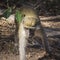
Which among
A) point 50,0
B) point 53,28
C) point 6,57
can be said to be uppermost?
point 50,0

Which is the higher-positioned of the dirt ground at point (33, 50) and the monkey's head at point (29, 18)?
the monkey's head at point (29, 18)

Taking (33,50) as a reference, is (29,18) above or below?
above

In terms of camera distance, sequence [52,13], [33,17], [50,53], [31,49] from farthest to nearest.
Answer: [52,13]
[31,49]
[50,53]
[33,17]

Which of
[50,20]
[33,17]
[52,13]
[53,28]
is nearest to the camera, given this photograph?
[33,17]

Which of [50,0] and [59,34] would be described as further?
[50,0]

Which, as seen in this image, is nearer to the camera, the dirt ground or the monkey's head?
the monkey's head

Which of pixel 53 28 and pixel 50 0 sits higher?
pixel 50 0

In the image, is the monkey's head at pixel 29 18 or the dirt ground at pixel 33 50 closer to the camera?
the monkey's head at pixel 29 18

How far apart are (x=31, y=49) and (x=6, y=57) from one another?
472 millimetres

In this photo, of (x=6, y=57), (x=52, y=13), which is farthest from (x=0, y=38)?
(x=52, y=13)

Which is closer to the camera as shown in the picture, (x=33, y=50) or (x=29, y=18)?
(x=29, y=18)

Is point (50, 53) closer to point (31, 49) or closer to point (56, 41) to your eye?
point (31, 49)

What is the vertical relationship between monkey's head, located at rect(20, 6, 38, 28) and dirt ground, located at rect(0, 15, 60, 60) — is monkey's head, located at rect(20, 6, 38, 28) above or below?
above

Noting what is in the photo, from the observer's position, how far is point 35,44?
4.16 metres
